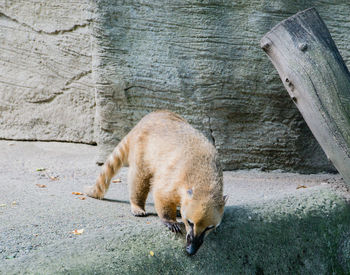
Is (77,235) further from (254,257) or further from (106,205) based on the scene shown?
(254,257)

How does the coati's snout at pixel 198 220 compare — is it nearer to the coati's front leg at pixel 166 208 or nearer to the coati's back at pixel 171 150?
the coati's back at pixel 171 150

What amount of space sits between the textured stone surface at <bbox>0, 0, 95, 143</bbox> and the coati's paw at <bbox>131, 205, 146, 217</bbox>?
→ 3.71m

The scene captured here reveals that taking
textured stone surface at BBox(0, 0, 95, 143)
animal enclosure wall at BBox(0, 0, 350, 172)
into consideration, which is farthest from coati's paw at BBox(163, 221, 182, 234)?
textured stone surface at BBox(0, 0, 95, 143)

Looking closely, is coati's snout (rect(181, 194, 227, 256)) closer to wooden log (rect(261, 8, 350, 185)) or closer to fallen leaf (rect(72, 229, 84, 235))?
fallen leaf (rect(72, 229, 84, 235))

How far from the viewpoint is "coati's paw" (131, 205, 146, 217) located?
Result: 4570 millimetres

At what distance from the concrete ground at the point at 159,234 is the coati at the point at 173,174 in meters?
0.22

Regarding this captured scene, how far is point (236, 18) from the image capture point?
625 centimetres

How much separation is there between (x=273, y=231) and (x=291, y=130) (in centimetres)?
245

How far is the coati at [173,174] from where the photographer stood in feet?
11.9

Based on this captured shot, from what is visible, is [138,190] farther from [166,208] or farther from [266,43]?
[266,43]

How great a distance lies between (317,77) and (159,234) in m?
2.01

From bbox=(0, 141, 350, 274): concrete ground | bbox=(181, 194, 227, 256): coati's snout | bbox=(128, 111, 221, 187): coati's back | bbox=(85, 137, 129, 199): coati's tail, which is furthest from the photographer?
bbox=(85, 137, 129, 199): coati's tail

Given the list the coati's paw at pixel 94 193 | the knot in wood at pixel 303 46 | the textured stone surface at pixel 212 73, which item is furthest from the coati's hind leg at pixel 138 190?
the textured stone surface at pixel 212 73

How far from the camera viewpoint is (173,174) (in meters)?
4.08
